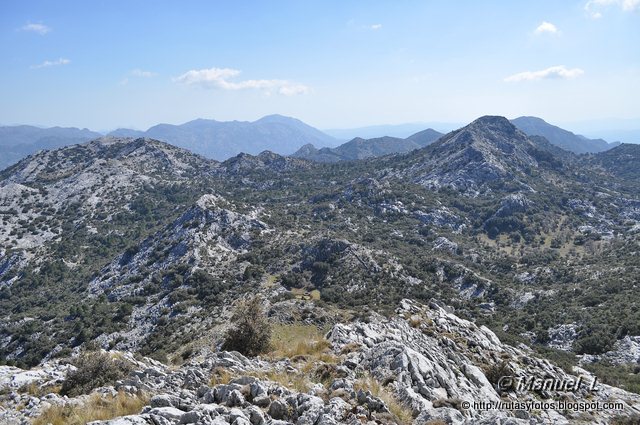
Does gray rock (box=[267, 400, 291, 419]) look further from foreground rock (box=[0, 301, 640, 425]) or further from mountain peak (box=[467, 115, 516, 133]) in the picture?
mountain peak (box=[467, 115, 516, 133])

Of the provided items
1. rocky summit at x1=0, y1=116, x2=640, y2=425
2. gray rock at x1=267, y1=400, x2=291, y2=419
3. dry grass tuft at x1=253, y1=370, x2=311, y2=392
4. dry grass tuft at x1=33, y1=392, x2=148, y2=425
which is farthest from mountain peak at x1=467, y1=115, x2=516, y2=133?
dry grass tuft at x1=33, y1=392, x2=148, y2=425

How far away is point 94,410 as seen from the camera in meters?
12.8

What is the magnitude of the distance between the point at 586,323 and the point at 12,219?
144 meters

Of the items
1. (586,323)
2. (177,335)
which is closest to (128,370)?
(177,335)

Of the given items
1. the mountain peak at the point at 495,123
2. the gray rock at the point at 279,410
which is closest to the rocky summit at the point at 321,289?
the gray rock at the point at 279,410

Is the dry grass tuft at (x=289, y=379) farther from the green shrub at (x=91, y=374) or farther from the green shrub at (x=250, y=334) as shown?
the green shrub at (x=91, y=374)

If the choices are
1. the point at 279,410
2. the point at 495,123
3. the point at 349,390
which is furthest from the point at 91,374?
the point at 495,123

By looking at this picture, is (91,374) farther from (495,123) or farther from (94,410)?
(495,123)

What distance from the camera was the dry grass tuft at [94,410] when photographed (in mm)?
12234

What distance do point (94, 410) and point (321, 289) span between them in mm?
50634

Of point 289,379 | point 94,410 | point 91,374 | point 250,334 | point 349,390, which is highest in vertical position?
point 94,410

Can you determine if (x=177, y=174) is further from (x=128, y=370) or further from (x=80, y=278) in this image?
(x=128, y=370)

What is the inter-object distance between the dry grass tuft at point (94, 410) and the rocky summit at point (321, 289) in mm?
79

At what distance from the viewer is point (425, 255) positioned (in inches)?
3556
